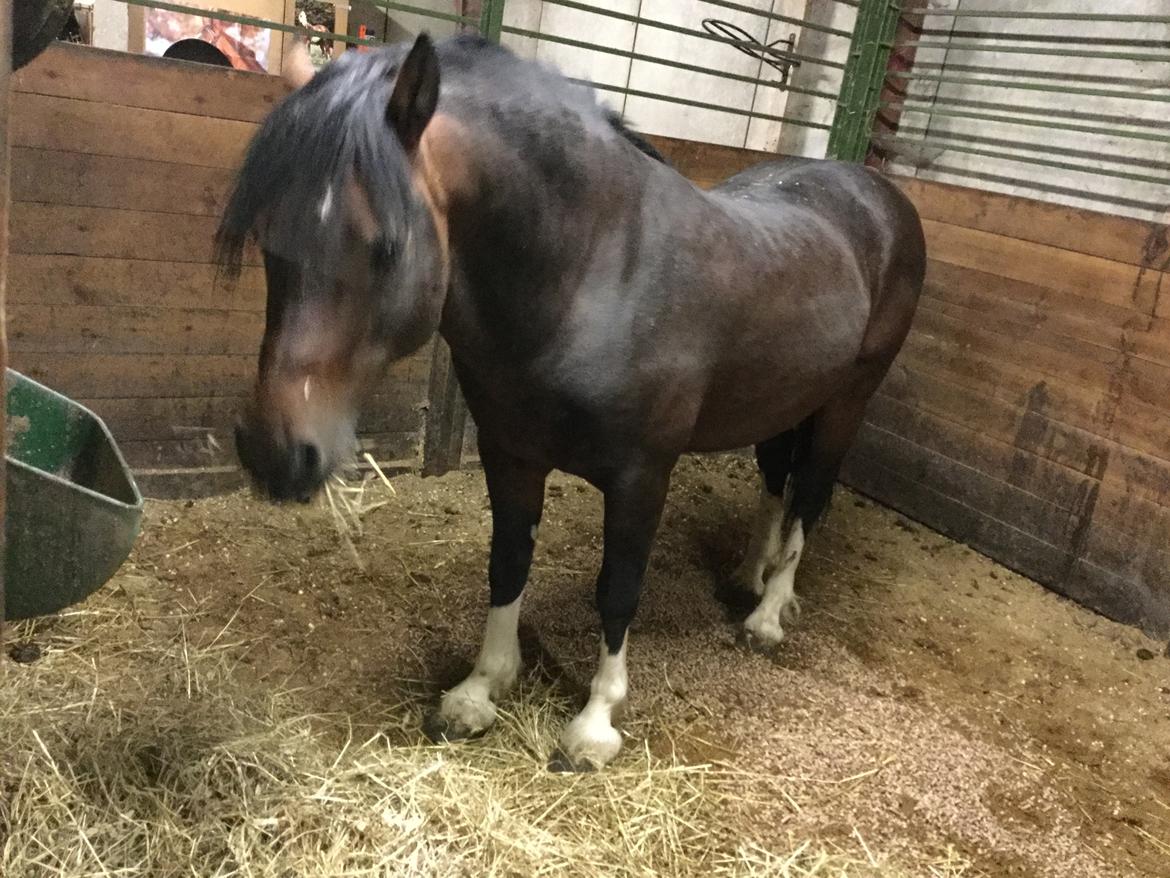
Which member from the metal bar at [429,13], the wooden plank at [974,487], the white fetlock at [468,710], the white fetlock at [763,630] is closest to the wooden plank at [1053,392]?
the wooden plank at [974,487]

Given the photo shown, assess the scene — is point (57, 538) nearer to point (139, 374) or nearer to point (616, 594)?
point (616, 594)

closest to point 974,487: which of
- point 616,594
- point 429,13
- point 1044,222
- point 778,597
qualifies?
point 1044,222

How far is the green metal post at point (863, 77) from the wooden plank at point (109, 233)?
95.0 inches

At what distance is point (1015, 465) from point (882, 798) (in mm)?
1680

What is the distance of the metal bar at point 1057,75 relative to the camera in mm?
2863

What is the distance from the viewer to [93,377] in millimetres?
2502

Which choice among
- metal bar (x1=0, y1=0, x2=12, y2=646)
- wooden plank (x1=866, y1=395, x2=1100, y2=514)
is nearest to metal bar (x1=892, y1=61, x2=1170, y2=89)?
wooden plank (x1=866, y1=395, x2=1100, y2=514)

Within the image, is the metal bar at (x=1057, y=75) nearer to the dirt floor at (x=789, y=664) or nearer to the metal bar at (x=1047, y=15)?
the metal bar at (x=1047, y=15)

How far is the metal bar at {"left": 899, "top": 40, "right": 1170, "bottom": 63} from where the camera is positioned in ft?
9.02

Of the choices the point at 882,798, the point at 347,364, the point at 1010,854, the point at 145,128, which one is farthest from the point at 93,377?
the point at 1010,854

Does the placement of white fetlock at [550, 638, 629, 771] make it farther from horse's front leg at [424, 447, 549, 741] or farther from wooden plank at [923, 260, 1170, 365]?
wooden plank at [923, 260, 1170, 365]

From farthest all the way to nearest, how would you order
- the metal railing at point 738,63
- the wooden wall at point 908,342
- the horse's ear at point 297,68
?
the metal railing at point 738,63 → the wooden wall at point 908,342 → the horse's ear at point 297,68

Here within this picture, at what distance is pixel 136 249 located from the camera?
8.05 feet

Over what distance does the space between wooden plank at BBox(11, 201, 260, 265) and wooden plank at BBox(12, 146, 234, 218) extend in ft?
0.07
